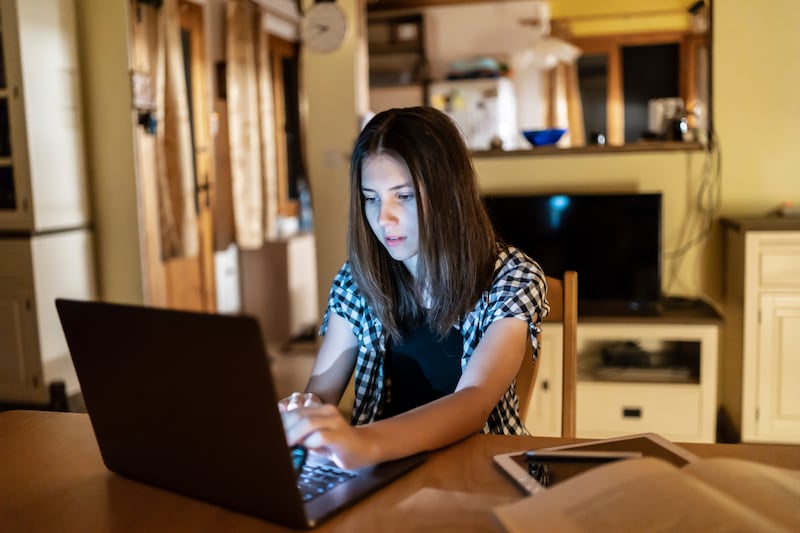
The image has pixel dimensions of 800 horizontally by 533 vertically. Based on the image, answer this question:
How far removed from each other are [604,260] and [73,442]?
7.87 ft

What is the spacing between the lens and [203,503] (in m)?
0.82

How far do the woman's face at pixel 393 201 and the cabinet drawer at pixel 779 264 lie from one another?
1.97 metres

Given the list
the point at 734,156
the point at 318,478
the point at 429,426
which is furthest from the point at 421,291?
the point at 734,156

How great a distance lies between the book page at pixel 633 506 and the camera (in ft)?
2.19

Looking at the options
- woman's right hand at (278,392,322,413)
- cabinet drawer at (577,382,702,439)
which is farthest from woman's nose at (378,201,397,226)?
cabinet drawer at (577,382,702,439)

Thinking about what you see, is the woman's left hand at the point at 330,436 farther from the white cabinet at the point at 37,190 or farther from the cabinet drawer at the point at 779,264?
the white cabinet at the point at 37,190

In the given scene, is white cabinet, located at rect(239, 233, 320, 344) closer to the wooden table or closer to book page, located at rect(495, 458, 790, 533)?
the wooden table

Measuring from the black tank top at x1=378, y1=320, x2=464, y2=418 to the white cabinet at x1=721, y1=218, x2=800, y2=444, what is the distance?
1.84 m

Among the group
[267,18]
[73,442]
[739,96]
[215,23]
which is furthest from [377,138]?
[267,18]

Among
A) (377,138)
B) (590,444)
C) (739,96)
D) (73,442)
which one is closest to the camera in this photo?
(590,444)

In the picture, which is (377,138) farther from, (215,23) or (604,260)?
(215,23)

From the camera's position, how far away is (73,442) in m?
1.04

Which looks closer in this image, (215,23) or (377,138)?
(377,138)

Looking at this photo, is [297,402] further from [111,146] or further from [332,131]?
[111,146]
